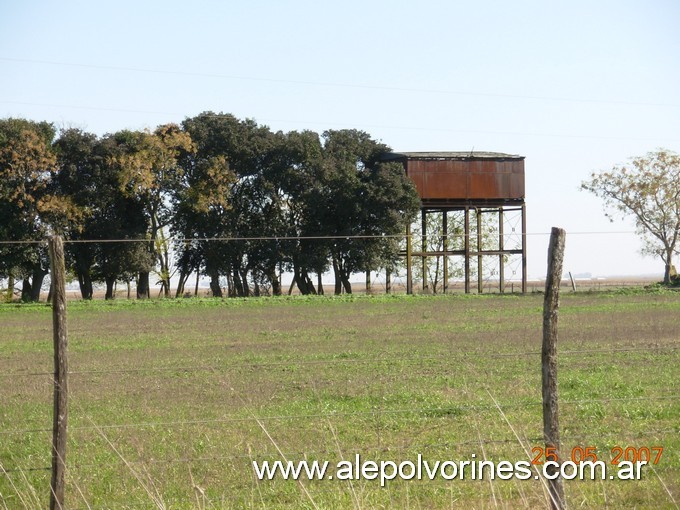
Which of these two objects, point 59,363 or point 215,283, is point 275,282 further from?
point 59,363

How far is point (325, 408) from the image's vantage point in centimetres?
1391

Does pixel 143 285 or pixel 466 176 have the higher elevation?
pixel 466 176

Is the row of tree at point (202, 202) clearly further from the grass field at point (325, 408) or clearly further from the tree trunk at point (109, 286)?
the grass field at point (325, 408)

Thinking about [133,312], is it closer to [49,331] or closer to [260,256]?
[49,331]

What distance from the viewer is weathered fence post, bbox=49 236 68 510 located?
313 inches

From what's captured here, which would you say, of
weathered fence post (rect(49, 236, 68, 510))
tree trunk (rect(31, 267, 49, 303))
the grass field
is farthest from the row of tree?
weathered fence post (rect(49, 236, 68, 510))

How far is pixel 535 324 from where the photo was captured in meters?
30.9

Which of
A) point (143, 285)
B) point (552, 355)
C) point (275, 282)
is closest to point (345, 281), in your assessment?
point (275, 282)

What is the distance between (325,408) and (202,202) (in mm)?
42408

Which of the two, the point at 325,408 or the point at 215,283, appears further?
the point at 215,283

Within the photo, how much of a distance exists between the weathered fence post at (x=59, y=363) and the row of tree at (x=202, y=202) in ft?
144

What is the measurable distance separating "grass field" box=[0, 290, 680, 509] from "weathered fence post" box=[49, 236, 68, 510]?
53 cm

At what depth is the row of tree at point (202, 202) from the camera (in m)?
52.8

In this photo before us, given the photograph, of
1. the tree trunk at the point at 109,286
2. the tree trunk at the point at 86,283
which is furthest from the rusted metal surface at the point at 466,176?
the tree trunk at the point at 86,283
